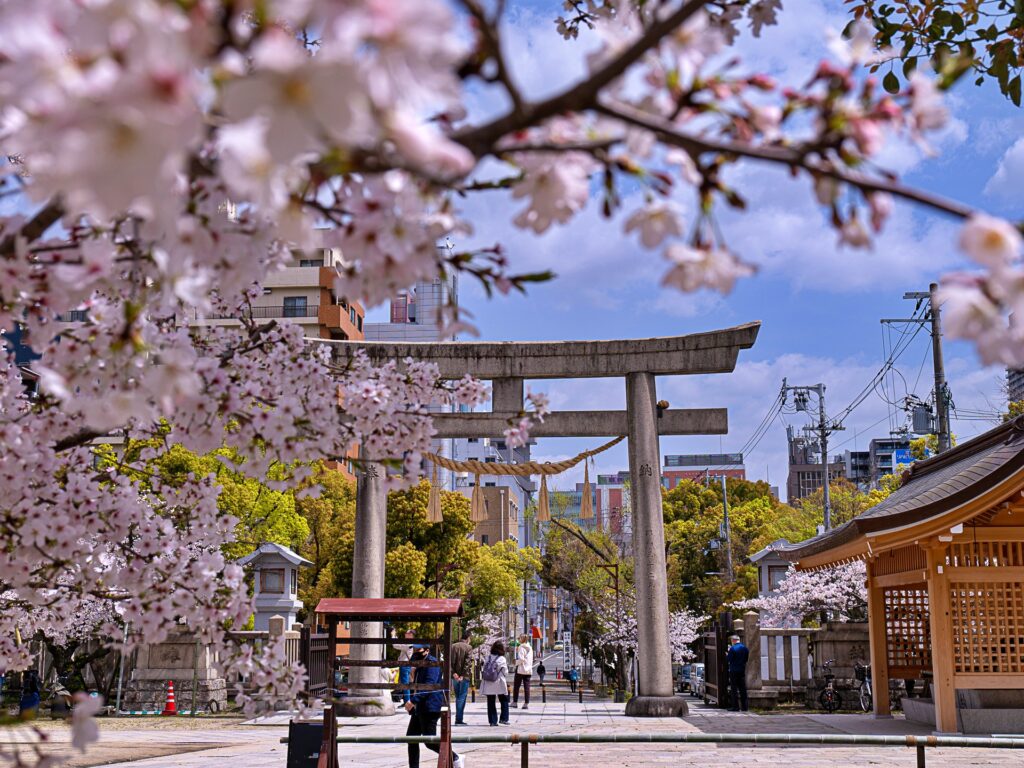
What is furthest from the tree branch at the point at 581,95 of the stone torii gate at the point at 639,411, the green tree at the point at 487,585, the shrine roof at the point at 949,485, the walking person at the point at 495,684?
the green tree at the point at 487,585

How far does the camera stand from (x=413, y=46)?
1.41 meters

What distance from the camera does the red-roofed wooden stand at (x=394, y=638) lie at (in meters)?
8.58

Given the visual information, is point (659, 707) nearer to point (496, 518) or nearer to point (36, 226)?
point (36, 226)

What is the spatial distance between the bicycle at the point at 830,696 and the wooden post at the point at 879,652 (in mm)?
2274

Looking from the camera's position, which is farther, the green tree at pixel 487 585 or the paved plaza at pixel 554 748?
the green tree at pixel 487 585

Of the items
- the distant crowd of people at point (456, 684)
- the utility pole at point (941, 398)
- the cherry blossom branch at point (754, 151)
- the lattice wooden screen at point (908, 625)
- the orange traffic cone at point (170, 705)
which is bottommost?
the orange traffic cone at point (170, 705)

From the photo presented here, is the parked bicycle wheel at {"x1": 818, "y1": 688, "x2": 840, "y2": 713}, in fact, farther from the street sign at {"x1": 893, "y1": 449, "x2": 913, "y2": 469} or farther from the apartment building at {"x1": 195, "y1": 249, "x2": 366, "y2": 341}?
the apartment building at {"x1": 195, "y1": 249, "x2": 366, "y2": 341}

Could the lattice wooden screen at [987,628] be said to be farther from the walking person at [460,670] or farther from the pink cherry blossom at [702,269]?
the pink cherry blossom at [702,269]

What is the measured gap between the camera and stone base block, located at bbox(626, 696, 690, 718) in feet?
50.5

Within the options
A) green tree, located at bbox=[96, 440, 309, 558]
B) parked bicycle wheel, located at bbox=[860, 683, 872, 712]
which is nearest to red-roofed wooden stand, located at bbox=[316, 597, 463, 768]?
parked bicycle wheel, located at bbox=[860, 683, 872, 712]

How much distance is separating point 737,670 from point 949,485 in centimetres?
747

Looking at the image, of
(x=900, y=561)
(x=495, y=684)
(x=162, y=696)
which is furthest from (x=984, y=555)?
(x=162, y=696)

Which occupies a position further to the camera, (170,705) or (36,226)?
(170,705)

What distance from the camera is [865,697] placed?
1814cm
